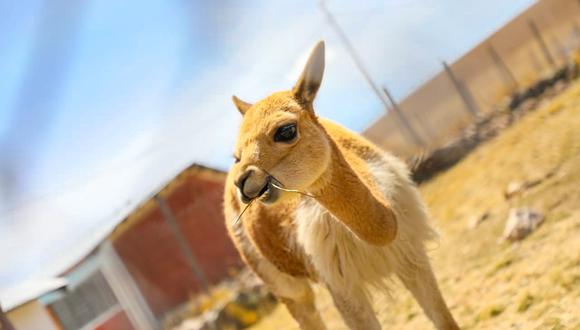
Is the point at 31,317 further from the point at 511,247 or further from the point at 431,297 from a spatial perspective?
the point at 431,297

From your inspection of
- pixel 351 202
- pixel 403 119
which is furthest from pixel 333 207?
pixel 403 119

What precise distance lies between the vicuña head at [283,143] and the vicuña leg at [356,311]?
946mm

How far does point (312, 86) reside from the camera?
3.94 metres

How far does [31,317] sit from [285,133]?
15303 millimetres

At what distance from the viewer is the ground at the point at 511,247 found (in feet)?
15.9

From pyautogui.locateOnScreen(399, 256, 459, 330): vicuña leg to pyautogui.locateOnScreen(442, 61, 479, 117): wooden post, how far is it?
14584 millimetres

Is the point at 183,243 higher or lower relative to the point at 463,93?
higher

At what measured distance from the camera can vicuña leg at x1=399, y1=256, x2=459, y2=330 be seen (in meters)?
4.23

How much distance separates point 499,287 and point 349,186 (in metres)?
2.70

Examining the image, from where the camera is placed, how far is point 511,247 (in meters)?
6.61

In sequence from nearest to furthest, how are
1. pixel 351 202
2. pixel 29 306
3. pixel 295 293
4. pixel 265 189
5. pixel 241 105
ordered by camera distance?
pixel 265 189 → pixel 351 202 → pixel 241 105 → pixel 295 293 → pixel 29 306

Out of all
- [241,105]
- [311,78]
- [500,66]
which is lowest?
[500,66]

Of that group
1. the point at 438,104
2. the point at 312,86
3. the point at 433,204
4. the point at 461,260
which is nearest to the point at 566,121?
the point at 433,204

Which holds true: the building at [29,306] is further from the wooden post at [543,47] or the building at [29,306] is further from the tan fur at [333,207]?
the wooden post at [543,47]
